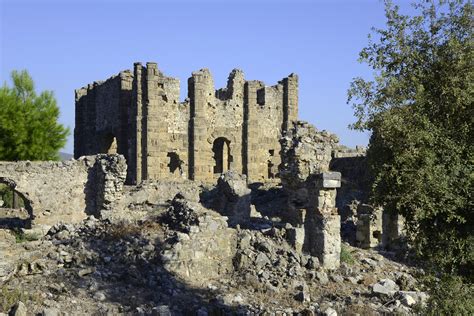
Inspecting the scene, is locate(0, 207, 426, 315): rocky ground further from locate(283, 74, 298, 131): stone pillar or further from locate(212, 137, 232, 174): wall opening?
locate(212, 137, 232, 174): wall opening

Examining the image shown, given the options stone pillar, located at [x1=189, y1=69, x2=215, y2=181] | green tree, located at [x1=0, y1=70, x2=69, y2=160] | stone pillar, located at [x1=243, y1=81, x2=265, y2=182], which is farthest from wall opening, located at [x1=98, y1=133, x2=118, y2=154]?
stone pillar, located at [x1=243, y1=81, x2=265, y2=182]

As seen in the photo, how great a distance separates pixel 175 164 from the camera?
1342 inches

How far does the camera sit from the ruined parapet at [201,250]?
1457 centimetres

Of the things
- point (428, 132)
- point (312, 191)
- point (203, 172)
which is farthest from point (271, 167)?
point (428, 132)

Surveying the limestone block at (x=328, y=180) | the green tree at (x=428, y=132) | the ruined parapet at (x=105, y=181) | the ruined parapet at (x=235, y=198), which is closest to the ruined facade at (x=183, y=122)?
the ruined parapet at (x=105, y=181)

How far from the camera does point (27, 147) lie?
111ft

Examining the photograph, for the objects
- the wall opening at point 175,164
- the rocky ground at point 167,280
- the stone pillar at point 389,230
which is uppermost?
the wall opening at point 175,164

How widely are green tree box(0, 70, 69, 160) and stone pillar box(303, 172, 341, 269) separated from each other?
2229 cm

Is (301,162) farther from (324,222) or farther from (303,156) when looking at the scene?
(324,222)

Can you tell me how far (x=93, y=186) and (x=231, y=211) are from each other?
580cm

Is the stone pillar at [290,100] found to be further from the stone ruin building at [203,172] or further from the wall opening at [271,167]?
the wall opening at [271,167]

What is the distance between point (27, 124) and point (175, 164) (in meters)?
8.81

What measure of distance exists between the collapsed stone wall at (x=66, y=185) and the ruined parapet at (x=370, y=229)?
29.2ft

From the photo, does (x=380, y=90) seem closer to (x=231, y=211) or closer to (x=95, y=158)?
(x=231, y=211)
